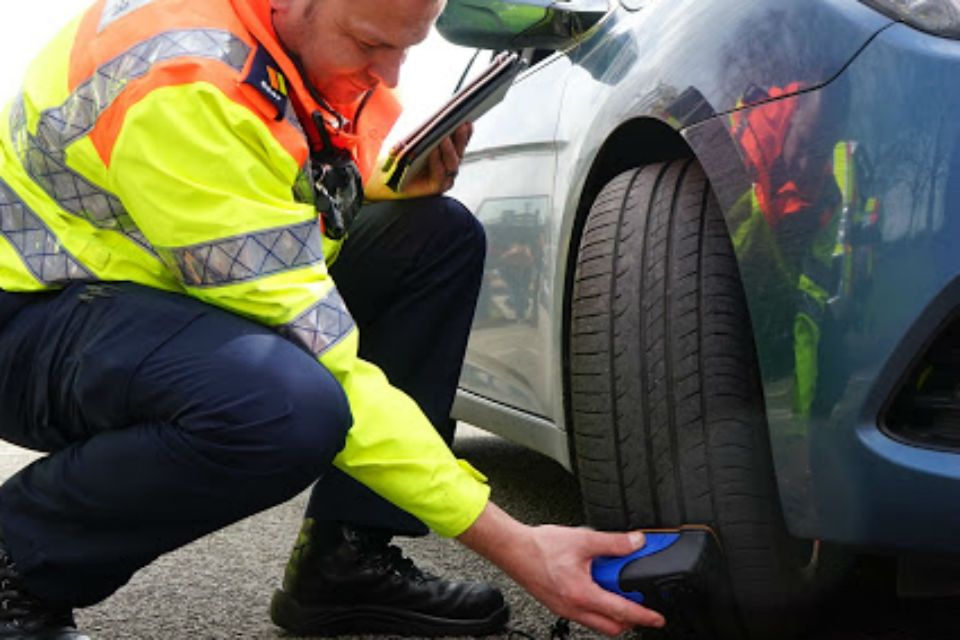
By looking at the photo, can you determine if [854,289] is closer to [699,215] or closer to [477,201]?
[699,215]

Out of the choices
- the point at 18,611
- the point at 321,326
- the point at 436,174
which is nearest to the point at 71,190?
the point at 321,326

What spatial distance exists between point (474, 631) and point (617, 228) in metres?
0.64

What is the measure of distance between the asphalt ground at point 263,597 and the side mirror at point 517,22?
0.91 meters

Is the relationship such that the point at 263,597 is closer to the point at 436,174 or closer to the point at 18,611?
the point at 18,611

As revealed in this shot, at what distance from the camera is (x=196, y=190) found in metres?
1.28

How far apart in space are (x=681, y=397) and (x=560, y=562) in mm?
241

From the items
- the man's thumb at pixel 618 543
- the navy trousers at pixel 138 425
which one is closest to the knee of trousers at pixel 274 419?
the navy trousers at pixel 138 425

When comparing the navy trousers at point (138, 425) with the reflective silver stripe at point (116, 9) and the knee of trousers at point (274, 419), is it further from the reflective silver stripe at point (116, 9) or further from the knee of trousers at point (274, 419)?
the reflective silver stripe at point (116, 9)

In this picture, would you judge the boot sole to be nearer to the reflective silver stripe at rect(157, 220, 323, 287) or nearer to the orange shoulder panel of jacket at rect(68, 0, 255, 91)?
the reflective silver stripe at rect(157, 220, 323, 287)

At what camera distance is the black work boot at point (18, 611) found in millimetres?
1457

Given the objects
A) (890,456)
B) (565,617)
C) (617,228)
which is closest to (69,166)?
(617,228)

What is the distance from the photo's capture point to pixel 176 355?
1387 mm

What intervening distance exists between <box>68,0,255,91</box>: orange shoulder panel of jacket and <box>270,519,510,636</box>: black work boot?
77cm

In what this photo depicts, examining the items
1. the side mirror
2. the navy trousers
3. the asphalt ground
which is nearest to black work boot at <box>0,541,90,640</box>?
the navy trousers
